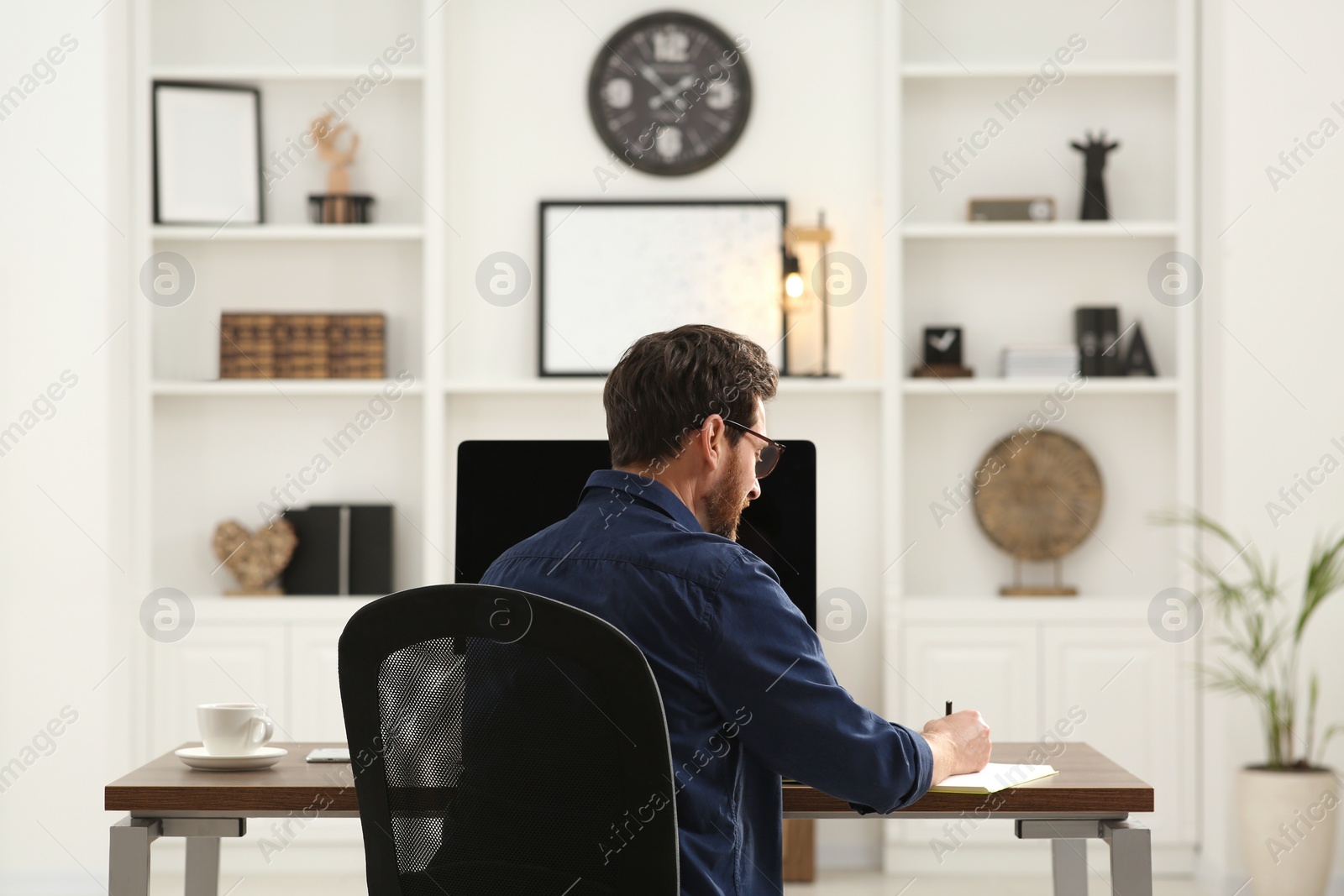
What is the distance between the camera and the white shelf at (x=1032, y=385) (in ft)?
12.4

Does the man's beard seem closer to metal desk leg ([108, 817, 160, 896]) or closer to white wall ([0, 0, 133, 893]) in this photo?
metal desk leg ([108, 817, 160, 896])

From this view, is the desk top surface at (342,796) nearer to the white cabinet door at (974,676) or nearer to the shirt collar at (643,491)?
the shirt collar at (643,491)

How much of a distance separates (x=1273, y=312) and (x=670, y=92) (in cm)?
200

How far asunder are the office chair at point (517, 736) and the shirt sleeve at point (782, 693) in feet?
0.47

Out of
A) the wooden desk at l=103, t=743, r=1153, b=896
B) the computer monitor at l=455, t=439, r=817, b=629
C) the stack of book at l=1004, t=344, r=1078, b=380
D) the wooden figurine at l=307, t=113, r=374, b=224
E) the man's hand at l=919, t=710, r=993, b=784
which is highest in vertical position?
the wooden figurine at l=307, t=113, r=374, b=224

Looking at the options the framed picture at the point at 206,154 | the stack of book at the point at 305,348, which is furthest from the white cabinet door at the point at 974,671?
the framed picture at the point at 206,154

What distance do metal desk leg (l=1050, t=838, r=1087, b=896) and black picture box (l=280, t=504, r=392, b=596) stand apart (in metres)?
2.59

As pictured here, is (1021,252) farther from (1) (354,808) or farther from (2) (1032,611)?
(1) (354,808)

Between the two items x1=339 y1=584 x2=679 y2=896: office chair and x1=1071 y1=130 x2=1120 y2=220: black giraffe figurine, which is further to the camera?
x1=1071 y1=130 x2=1120 y2=220: black giraffe figurine

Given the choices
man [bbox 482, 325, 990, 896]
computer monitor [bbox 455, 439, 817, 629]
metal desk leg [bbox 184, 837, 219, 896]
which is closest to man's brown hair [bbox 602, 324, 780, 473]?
man [bbox 482, 325, 990, 896]

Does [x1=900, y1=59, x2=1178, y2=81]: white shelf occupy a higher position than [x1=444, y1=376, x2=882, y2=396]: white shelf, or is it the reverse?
[x1=900, y1=59, x2=1178, y2=81]: white shelf

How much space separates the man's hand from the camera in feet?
4.97

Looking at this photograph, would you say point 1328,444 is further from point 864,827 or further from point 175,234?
point 175,234

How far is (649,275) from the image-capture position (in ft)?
13.1
